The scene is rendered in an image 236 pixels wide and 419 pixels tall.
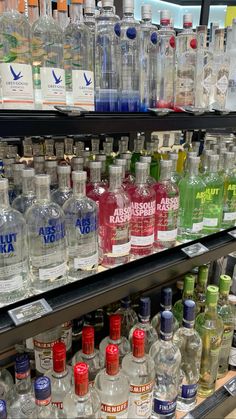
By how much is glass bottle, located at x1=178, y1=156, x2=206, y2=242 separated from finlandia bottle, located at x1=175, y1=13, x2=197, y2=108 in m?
0.22

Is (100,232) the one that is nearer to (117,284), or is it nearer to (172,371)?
(117,284)

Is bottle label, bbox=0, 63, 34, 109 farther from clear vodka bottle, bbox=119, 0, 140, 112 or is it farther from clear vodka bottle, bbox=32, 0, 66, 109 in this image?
clear vodka bottle, bbox=119, 0, 140, 112

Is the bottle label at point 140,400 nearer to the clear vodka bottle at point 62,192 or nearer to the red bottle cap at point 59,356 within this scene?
the red bottle cap at point 59,356

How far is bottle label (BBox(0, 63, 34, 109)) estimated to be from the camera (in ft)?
2.61

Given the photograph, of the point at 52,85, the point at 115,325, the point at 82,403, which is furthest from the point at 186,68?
the point at 82,403

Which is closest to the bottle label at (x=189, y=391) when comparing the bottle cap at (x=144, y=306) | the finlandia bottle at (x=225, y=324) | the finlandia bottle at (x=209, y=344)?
the finlandia bottle at (x=209, y=344)

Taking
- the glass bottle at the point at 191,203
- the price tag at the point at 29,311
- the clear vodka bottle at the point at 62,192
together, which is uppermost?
the clear vodka bottle at the point at 62,192

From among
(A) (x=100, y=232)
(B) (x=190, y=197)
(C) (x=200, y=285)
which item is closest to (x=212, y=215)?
(B) (x=190, y=197)

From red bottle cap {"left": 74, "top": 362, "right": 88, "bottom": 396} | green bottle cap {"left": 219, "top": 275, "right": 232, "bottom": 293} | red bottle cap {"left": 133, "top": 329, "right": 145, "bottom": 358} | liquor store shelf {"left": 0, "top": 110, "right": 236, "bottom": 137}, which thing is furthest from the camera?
green bottle cap {"left": 219, "top": 275, "right": 232, "bottom": 293}

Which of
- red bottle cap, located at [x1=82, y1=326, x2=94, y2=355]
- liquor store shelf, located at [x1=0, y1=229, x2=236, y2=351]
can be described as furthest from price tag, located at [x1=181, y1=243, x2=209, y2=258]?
red bottle cap, located at [x1=82, y1=326, x2=94, y2=355]

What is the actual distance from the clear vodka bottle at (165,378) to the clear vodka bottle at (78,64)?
82 cm

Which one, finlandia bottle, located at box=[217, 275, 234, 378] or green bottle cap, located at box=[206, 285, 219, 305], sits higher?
green bottle cap, located at box=[206, 285, 219, 305]

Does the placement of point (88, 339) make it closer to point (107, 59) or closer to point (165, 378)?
point (165, 378)

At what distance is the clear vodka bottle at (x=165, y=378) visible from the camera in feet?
3.88
